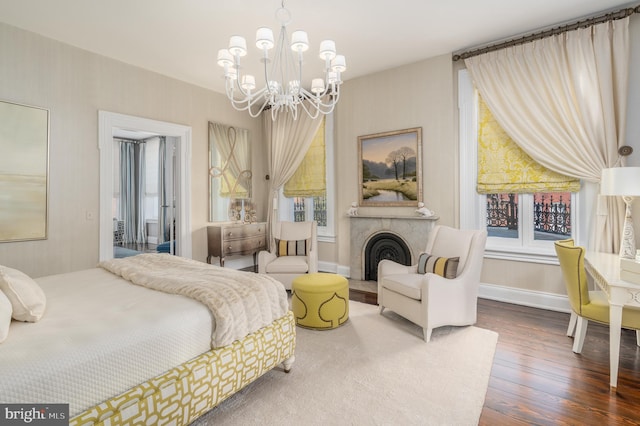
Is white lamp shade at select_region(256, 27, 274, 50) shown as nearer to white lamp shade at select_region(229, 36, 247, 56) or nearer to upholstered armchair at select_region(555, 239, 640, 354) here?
white lamp shade at select_region(229, 36, 247, 56)

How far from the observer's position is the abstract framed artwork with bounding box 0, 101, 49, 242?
126 inches

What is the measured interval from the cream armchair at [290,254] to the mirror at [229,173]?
1251 millimetres

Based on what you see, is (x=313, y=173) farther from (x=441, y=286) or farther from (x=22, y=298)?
(x=22, y=298)

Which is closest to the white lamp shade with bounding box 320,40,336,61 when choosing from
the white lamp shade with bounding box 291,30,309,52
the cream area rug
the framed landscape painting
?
the white lamp shade with bounding box 291,30,309,52

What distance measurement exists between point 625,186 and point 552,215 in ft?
4.12

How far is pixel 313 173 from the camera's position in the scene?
17.9 feet

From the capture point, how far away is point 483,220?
397 cm

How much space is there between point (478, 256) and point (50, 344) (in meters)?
3.14

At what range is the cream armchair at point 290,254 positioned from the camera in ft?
13.3

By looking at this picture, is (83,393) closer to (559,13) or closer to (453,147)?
(453,147)

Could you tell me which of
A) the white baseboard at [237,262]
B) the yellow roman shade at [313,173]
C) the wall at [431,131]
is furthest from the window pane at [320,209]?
the white baseboard at [237,262]

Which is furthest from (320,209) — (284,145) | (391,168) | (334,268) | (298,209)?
(391,168)

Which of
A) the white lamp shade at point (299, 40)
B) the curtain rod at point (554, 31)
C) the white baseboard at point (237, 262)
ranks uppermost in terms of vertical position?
the curtain rod at point (554, 31)

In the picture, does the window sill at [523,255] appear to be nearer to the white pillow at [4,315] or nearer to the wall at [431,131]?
the wall at [431,131]
